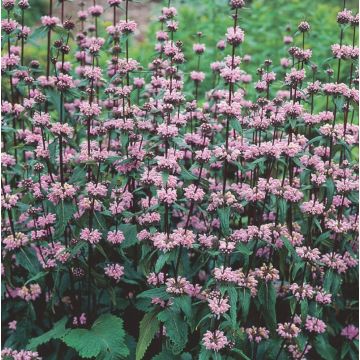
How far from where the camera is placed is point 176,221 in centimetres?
362

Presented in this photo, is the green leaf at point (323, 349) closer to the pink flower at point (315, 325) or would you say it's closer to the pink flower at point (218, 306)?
the pink flower at point (315, 325)

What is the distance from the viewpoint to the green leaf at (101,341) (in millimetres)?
2938

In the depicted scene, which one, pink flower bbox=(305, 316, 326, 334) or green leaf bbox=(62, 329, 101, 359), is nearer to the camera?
green leaf bbox=(62, 329, 101, 359)

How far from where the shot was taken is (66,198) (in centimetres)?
292

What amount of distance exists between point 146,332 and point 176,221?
0.93 m

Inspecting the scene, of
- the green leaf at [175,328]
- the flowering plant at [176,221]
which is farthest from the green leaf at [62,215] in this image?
the green leaf at [175,328]

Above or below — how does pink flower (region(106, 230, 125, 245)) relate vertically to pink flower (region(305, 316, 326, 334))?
above

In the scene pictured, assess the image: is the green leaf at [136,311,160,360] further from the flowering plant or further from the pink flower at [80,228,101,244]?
the pink flower at [80,228,101,244]

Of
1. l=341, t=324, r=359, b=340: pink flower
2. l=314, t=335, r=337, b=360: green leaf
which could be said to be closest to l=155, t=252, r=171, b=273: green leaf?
l=314, t=335, r=337, b=360: green leaf

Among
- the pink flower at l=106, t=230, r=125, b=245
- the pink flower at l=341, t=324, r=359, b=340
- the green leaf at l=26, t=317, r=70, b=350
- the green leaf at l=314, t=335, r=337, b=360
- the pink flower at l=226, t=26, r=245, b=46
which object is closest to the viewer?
the pink flower at l=226, t=26, r=245, b=46

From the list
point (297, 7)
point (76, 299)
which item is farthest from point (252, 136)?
point (297, 7)

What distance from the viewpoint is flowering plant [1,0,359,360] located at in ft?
9.13

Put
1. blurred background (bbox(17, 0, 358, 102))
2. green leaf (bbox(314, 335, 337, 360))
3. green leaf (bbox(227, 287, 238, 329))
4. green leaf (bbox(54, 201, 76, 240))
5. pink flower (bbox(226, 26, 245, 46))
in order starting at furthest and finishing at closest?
1. blurred background (bbox(17, 0, 358, 102))
2. green leaf (bbox(314, 335, 337, 360))
3. green leaf (bbox(54, 201, 76, 240))
4. pink flower (bbox(226, 26, 245, 46))
5. green leaf (bbox(227, 287, 238, 329))

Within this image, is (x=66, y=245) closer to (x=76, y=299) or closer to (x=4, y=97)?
(x=76, y=299)
